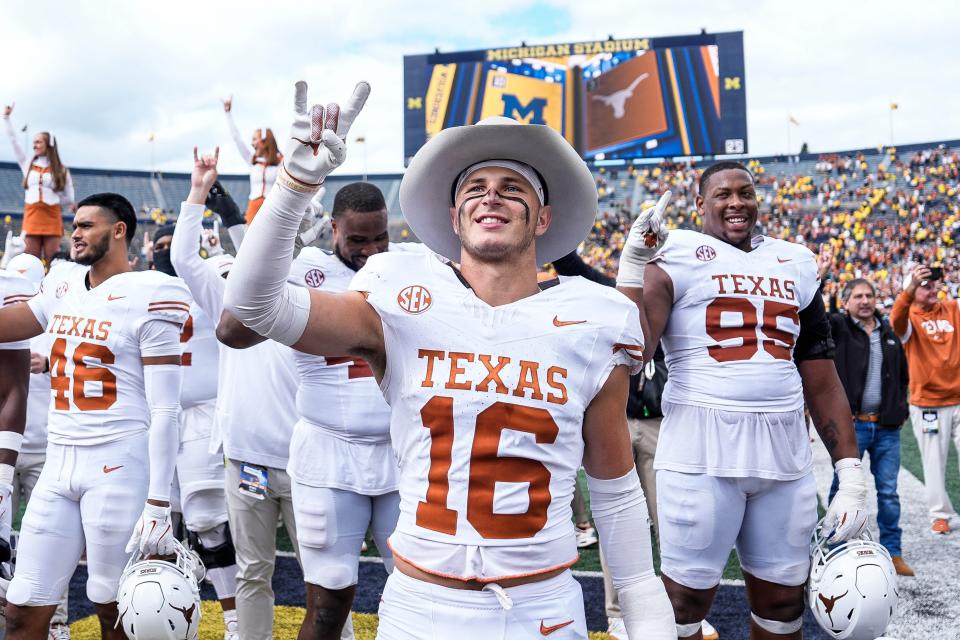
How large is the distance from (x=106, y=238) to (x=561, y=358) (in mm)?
2658

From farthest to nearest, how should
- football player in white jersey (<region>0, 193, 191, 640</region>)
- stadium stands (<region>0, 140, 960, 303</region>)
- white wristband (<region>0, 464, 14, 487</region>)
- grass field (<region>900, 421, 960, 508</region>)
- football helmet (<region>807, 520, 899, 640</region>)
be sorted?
stadium stands (<region>0, 140, 960, 303</region>) < grass field (<region>900, 421, 960, 508</region>) < white wristband (<region>0, 464, 14, 487</region>) < football player in white jersey (<region>0, 193, 191, 640</region>) < football helmet (<region>807, 520, 899, 640</region>)

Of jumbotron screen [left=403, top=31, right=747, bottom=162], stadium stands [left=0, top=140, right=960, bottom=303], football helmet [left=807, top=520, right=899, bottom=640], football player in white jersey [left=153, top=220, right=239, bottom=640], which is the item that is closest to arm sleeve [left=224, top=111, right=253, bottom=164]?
football player in white jersey [left=153, top=220, right=239, bottom=640]

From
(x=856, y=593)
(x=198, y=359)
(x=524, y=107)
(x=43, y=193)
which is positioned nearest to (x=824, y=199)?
(x=524, y=107)

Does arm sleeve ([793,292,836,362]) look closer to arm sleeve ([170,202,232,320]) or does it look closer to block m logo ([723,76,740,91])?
arm sleeve ([170,202,232,320])

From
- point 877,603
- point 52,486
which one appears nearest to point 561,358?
point 877,603

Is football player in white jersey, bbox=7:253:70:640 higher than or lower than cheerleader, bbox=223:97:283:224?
lower

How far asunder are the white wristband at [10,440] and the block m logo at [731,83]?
79.2ft

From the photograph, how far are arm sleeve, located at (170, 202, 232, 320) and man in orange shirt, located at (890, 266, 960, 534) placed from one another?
5.36m

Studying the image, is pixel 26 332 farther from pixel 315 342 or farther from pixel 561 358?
pixel 561 358

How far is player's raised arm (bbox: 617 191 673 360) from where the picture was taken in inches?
130

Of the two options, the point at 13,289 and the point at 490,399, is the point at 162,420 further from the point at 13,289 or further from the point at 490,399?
the point at 490,399

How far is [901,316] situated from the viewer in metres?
7.14

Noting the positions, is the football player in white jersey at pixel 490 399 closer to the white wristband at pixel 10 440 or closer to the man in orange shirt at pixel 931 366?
the white wristband at pixel 10 440

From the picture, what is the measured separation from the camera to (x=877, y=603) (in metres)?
2.99
